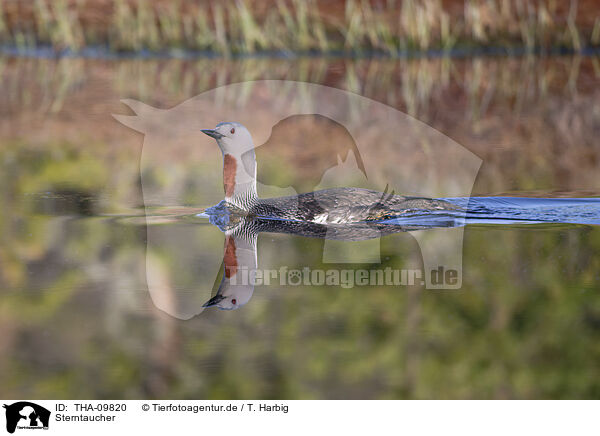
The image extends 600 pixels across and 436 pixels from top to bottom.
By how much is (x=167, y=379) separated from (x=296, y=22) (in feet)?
34.7

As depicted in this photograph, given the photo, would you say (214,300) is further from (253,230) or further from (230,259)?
(253,230)

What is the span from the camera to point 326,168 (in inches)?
226

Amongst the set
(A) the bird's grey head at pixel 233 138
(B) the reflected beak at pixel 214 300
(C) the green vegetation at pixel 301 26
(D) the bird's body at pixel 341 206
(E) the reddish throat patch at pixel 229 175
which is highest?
(C) the green vegetation at pixel 301 26

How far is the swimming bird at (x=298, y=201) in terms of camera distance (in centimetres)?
451

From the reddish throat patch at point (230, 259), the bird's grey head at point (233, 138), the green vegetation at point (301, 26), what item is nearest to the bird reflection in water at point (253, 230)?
the reddish throat patch at point (230, 259)

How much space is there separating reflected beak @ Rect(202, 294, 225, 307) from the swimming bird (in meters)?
1.12

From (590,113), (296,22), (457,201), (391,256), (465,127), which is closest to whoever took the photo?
(391,256)

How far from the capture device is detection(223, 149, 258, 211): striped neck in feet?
15.2

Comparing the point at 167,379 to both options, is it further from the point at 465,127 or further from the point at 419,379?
the point at 465,127

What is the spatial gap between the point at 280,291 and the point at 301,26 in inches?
Result: 366

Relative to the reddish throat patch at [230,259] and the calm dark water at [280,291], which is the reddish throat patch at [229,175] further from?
the reddish throat patch at [230,259]

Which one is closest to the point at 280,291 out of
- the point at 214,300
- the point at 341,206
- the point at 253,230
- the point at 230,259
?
the point at 214,300

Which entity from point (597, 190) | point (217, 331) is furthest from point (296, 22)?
point (217, 331)

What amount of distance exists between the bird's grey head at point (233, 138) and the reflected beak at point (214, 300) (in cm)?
120
